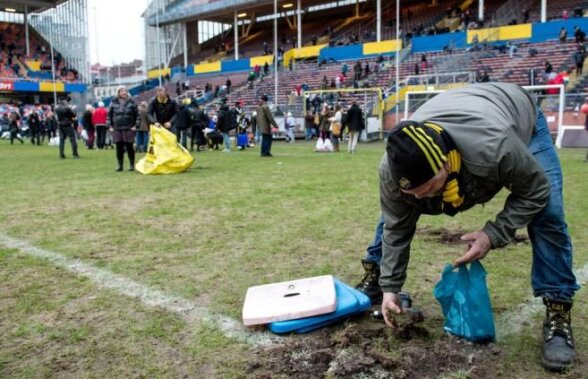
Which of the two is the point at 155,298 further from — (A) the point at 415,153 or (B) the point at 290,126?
(B) the point at 290,126

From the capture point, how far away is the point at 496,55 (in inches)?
1148

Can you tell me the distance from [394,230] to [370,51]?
123 feet

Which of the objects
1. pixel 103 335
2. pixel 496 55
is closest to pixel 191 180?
pixel 103 335

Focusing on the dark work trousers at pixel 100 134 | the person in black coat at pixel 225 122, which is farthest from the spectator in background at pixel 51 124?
the person in black coat at pixel 225 122

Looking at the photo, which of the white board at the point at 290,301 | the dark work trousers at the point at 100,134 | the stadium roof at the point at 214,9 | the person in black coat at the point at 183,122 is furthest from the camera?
the stadium roof at the point at 214,9

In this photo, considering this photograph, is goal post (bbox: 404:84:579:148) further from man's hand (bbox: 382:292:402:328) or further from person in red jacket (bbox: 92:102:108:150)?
man's hand (bbox: 382:292:402:328)

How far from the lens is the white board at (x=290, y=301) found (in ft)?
9.54

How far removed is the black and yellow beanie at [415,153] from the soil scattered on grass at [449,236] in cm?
289

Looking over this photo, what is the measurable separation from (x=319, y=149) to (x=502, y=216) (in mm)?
15948

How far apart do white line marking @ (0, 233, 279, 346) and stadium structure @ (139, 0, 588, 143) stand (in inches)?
665

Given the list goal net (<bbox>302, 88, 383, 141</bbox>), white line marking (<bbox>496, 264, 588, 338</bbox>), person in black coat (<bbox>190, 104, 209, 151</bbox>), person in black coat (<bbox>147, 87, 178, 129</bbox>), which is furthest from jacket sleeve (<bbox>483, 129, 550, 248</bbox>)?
goal net (<bbox>302, 88, 383, 141</bbox>)

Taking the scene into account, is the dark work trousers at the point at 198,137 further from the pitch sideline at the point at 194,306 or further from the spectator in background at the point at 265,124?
the pitch sideline at the point at 194,306

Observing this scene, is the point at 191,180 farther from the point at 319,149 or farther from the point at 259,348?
the point at 319,149

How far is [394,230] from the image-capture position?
2.61m
